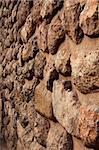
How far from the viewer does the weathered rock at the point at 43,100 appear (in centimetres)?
159

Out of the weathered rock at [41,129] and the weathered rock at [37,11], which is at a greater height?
the weathered rock at [37,11]

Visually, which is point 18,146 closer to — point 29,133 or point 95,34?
point 29,133

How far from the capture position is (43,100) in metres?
1.69

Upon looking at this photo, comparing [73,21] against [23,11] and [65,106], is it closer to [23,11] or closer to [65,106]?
[65,106]

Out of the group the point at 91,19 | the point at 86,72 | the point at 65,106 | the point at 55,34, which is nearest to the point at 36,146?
the point at 65,106

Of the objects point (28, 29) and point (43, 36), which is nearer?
point (43, 36)

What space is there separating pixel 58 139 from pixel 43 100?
0.88ft

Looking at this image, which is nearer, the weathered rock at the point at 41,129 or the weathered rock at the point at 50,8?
the weathered rock at the point at 50,8

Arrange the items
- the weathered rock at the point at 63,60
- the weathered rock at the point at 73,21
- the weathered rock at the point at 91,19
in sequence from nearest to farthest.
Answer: the weathered rock at the point at 91,19 < the weathered rock at the point at 73,21 < the weathered rock at the point at 63,60

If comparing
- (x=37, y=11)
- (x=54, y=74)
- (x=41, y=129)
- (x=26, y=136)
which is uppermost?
A: (x=37, y=11)

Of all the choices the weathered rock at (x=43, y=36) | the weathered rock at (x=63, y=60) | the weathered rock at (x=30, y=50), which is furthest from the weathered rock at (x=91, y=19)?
the weathered rock at (x=30, y=50)

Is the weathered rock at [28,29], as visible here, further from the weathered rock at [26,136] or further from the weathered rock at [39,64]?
the weathered rock at [26,136]

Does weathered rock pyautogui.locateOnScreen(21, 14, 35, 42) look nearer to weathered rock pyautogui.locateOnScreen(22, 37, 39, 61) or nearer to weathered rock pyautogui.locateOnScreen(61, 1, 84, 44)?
weathered rock pyautogui.locateOnScreen(22, 37, 39, 61)

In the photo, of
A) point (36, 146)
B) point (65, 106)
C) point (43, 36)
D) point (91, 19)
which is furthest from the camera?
point (36, 146)
